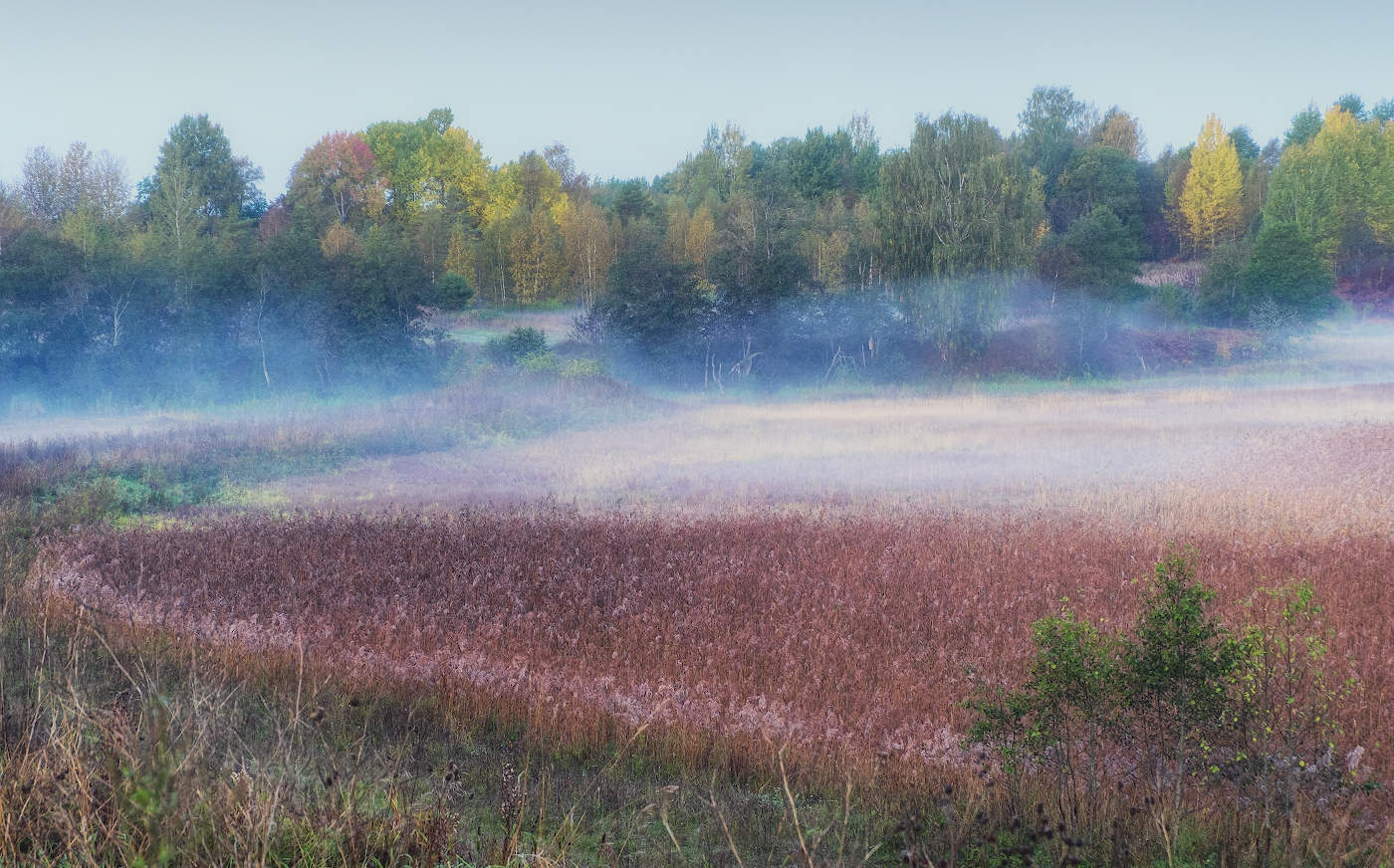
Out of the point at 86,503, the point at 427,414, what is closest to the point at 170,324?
the point at 427,414

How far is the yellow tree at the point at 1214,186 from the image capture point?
58031 millimetres

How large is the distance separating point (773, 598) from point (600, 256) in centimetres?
3980

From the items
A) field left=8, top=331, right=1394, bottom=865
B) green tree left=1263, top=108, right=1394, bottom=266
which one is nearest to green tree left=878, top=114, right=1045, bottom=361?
green tree left=1263, top=108, right=1394, bottom=266

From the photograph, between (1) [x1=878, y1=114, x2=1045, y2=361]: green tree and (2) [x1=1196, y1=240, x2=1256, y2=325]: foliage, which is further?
(2) [x1=1196, y1=240, x2=1256, y2=325]: foliage

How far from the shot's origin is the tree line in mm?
33469

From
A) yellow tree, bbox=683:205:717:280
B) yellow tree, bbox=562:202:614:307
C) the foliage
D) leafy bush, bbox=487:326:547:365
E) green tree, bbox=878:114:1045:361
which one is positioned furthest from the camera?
yellow tree, bbox=562:202:614:307

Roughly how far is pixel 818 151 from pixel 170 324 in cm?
4385

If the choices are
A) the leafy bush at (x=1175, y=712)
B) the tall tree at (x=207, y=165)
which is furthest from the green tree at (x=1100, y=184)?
the leafy bush at (x=1175, y=712)

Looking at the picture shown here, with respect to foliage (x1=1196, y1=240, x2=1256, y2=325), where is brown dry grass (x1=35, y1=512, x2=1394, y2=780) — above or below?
below

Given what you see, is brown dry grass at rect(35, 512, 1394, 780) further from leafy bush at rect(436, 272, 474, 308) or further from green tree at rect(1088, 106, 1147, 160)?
green tree at rect(1088, 106, 1147, 160)

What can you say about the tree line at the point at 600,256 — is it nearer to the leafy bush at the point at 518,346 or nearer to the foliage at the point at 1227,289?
the foliage at the point at 1227,289

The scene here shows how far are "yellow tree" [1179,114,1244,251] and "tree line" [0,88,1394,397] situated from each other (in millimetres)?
125

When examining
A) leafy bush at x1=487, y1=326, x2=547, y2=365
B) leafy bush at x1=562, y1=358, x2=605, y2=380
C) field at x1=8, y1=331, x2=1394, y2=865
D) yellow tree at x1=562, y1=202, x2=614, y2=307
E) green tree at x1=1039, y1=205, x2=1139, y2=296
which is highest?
yellow tree at x1=562, y1=202, x2=614, y2=307

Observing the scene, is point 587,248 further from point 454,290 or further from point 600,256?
point 454,290
